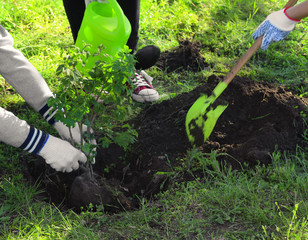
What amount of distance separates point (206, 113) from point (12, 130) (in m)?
1.32

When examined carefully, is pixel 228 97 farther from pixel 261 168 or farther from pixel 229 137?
pixel 261 168

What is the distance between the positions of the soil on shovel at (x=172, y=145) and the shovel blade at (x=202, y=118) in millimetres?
65

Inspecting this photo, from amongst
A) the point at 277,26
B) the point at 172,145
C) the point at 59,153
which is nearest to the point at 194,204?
the point at 172,145

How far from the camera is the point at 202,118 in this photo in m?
2.57

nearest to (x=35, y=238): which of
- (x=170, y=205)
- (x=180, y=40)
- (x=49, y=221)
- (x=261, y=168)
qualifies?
(x=49, y=221)

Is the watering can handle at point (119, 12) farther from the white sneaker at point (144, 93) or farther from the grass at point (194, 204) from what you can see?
the grass at point (194, 204)

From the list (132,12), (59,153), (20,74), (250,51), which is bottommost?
(59,153)

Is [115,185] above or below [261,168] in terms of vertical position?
below

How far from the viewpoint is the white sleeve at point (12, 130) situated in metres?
2.06

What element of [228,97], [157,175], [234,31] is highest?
[234,31]

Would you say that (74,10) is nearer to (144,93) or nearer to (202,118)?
(144,93)

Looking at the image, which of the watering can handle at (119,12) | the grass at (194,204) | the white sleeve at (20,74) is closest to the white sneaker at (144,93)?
the grass at (194,204)

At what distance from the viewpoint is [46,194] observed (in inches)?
92.4

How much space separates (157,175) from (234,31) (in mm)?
2485
